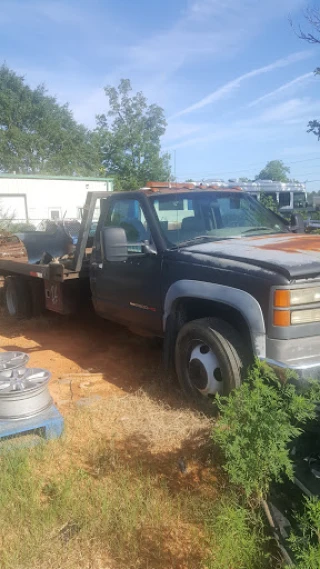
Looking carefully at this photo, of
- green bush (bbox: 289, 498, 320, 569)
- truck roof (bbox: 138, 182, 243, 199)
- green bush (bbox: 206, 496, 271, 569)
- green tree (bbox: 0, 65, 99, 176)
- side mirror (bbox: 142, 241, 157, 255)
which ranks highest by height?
green tree (bbox: 0, 65, 99, 176)

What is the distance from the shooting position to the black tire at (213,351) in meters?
3.61

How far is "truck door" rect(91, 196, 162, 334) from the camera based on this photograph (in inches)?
181

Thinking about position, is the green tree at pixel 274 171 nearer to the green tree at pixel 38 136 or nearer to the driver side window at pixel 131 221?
the green tree at pixel 38 136

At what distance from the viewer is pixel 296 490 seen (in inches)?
98.3

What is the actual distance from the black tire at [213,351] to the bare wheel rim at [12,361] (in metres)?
1.31

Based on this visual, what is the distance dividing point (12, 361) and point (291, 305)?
7.72 ft

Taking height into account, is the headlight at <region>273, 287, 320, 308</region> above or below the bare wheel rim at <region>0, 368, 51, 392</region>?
above

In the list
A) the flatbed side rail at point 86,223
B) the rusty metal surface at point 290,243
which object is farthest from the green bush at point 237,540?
the flatbed side rail at point 86,223

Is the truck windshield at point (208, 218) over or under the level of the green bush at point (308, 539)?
over

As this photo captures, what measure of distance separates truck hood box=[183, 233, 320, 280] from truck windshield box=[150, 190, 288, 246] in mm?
241

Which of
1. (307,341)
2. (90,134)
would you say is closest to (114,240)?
(307,341)

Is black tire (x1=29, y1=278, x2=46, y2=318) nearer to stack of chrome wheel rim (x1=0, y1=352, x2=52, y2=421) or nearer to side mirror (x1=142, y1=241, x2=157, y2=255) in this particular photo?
side mirror (x1=142, y1=241, x2=157, y2=255)

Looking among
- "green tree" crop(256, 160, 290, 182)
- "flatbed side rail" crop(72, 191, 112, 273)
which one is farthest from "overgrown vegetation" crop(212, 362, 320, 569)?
"green tree" crop(256, 160, 290, 182)

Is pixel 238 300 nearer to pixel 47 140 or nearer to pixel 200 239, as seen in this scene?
pixel 200 239
